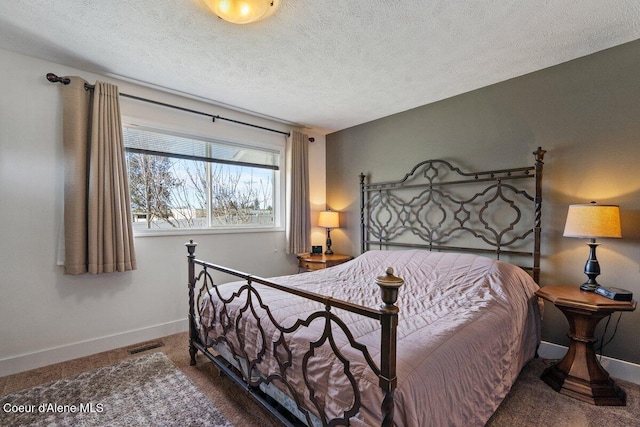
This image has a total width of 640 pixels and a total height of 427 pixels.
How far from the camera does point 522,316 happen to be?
7.02 ft

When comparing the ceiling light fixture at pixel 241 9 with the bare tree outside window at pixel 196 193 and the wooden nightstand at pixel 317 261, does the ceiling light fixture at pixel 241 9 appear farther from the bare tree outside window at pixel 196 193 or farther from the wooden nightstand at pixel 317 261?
the wooden nightstand at pixel 317 261

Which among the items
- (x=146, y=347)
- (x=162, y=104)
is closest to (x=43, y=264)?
(x=146, y=347)

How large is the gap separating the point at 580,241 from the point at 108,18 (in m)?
3.87

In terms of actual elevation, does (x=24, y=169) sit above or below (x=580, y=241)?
above

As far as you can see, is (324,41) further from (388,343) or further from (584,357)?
(584,357)

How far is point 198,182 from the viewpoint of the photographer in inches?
134

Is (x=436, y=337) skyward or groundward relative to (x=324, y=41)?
groundward

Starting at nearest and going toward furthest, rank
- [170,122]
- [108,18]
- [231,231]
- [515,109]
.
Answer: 1. [108,18]
2. [515,109]
3. [170,122]
4. [231,231]

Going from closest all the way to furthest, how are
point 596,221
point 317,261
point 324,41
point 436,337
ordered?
point 436,337 → point 596,221 → point 324,41 → point 317,261

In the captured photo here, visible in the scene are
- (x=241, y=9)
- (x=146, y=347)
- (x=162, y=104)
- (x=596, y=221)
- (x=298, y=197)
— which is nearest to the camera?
(x=241, y=9)

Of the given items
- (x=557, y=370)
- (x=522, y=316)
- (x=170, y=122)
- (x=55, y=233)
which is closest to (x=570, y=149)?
(x=522, y=316)

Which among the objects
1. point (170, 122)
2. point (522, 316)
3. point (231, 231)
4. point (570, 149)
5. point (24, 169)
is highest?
point (170, 122)

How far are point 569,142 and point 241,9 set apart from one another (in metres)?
2.73

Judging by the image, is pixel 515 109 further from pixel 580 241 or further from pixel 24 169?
pixel 24 169
